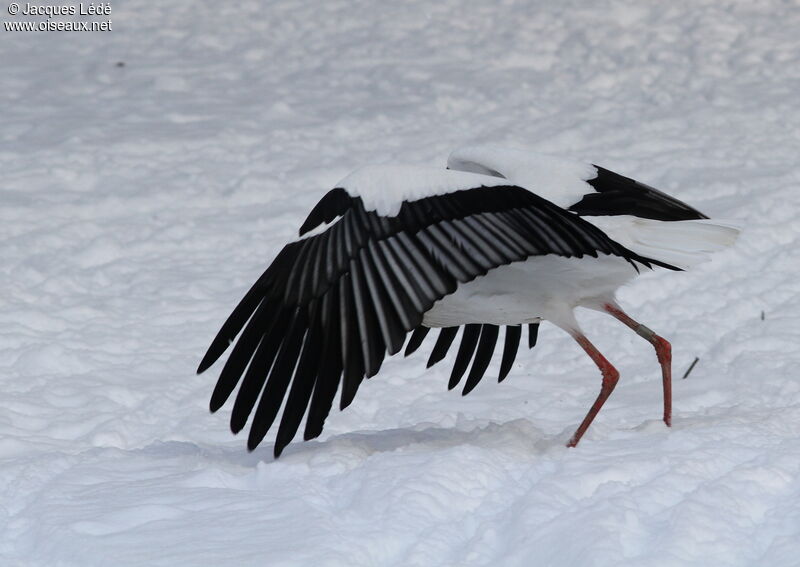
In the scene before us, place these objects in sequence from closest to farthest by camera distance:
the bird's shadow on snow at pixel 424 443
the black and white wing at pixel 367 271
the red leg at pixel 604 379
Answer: the black and white wing at pixel 367 271
the bird's shadow on snow at pixel 424 443
the red leg at pixel 604 379

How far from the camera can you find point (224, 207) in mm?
7801

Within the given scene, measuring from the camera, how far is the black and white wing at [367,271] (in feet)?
11.8

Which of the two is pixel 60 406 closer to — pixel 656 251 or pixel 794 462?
pixel 656 251

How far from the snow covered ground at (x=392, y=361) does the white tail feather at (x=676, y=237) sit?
1.85 feet

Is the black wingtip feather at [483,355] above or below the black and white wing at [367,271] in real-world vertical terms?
below

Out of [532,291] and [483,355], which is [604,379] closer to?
[532,291]

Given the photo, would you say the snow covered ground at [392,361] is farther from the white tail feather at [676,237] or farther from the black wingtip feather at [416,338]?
the white tail feather at [676,237]

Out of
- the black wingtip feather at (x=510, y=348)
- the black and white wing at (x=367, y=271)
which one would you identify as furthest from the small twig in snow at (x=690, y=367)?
the black and white wing at (x=367, y=271)

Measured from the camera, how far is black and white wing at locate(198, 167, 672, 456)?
11.8ft

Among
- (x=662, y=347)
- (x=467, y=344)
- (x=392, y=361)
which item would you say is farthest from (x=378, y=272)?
(x=392, y=361)

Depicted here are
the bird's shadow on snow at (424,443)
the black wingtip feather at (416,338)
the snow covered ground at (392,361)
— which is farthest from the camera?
the black wingtip feather at (416,338)

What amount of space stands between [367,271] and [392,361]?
233cm

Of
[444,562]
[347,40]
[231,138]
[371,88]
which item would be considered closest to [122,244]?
[231,138]

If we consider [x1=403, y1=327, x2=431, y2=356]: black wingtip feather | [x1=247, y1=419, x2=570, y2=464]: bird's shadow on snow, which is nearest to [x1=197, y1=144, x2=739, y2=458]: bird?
[x1=247, y1=419, x2=570, y2=464]: bird's shadow on snow
